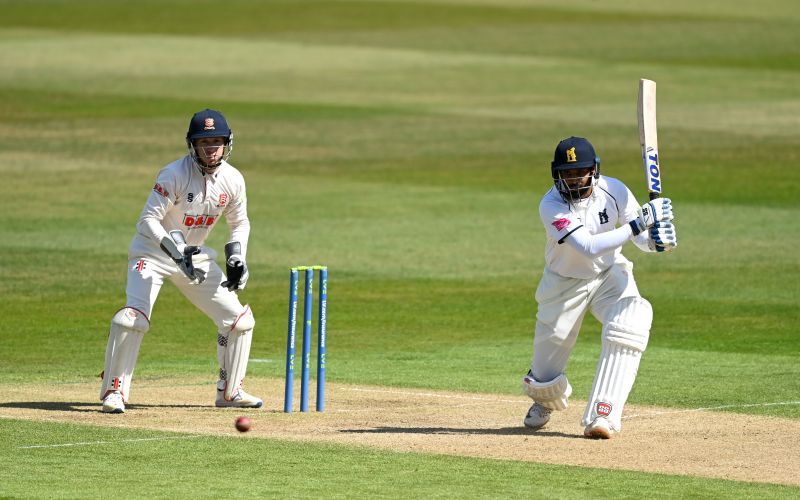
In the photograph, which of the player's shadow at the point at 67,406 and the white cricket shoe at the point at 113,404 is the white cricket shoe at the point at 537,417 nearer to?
the player's shadow at the point at 67,406

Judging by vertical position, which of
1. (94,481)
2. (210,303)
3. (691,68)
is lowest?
(94,481)

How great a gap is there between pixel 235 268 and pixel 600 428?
276 centimetres

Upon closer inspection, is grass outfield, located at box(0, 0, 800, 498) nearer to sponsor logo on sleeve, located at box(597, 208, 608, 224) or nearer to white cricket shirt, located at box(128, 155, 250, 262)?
white cricket shirt, located at box(128, 155, 250, 262)

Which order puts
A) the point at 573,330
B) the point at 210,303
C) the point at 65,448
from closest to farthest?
the point at 65,448 → the point at 573,330 → the point at 210,303

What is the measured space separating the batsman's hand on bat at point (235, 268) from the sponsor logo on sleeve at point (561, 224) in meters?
2.18

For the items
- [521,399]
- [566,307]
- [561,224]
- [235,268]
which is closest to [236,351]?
[235,268]

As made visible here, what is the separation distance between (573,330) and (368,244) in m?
9.56

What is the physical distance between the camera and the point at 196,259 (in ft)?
38.0

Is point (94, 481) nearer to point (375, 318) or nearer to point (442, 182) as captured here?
point (375, 318)

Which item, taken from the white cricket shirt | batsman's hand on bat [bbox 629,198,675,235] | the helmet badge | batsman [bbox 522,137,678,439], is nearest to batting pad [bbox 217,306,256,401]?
the white cricket shirt

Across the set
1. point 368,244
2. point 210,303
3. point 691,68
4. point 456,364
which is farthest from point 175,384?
point 691,68

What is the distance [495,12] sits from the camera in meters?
53.4

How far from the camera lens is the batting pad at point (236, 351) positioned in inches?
460

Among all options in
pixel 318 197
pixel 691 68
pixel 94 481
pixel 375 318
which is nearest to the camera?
pixel 94 481
